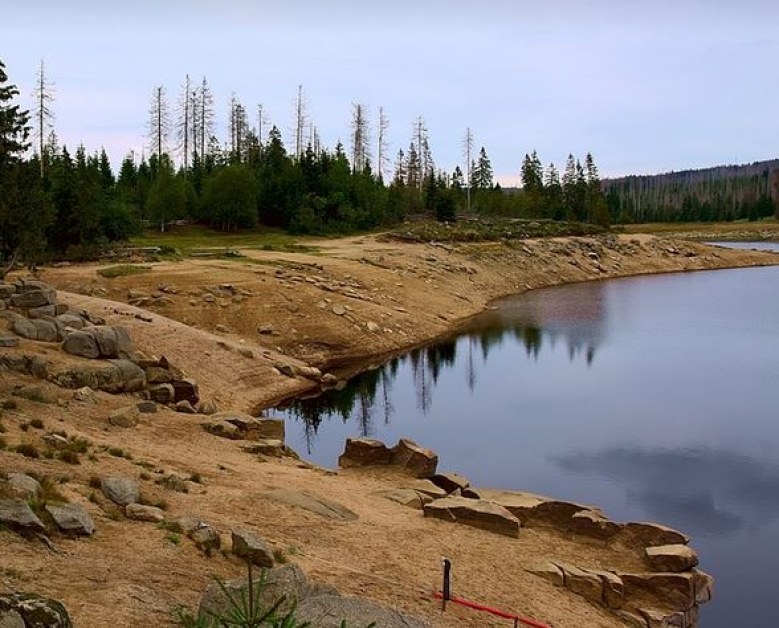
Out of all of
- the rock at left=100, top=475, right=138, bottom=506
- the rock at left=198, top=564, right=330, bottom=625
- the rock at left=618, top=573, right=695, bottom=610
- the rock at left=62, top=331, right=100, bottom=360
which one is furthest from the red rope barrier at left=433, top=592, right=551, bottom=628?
the rock at left=62, top=331, right=100, bottom=360

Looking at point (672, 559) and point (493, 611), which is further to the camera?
point (672, 559)

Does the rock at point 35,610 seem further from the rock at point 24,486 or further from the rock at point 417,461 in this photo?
the rock at point 417,461

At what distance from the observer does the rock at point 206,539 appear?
41.6 ft

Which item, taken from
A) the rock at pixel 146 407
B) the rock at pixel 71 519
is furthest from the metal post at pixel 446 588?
the rock at pixel 146 407

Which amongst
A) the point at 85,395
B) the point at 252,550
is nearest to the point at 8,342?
the point at 85,395

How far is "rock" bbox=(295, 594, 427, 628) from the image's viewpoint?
27.8 feet

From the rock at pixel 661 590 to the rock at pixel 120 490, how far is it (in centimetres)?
927

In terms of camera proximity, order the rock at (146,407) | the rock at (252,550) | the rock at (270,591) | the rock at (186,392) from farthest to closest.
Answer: the rock at (186,392) < the rock at (146,407) < the rock at (252,550) < the rock at (270,591)

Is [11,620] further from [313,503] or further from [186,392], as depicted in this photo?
[186,392]

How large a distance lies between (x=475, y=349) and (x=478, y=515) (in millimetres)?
25744

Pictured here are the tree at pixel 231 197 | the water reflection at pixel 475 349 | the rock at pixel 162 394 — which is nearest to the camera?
the rock at pixel 162 394

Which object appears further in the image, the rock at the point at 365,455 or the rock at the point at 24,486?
the rock at the point at 365,455

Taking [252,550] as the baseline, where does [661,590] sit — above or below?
below

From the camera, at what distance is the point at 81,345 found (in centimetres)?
2425
